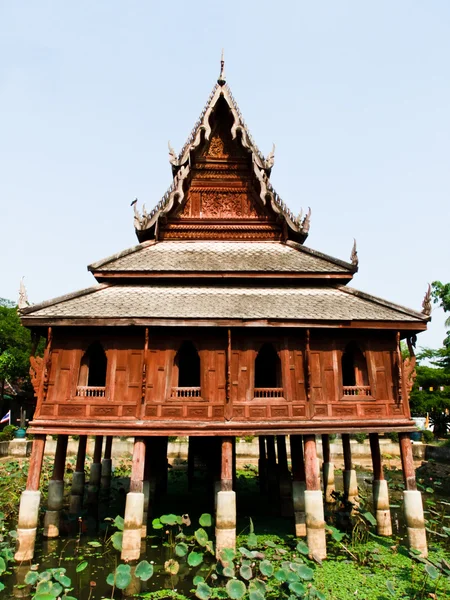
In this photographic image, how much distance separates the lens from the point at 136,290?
1339cm

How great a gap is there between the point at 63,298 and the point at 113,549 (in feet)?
22.5

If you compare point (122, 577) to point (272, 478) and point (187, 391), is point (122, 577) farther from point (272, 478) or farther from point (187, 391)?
point (272, 478)

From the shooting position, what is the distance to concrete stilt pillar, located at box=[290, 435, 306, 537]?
12609 millimetres

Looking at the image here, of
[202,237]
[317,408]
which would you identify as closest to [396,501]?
[317,408]

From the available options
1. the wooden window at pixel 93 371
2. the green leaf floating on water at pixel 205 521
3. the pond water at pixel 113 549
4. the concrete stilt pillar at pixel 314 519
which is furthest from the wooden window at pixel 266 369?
the wooden window at pixel 93 371

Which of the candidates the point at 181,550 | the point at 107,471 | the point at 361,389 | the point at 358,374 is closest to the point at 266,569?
the point at 181,550

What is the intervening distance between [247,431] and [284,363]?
204 cm

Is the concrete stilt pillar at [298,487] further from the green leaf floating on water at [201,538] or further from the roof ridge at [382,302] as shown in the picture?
the roof ridge at [382,302]

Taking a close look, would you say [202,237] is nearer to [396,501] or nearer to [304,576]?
[304,576]

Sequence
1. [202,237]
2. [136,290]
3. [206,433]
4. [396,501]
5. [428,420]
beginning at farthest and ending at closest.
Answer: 1. [428,420]
2. [396,501]
3. [202,237]
4. [136,290]
5. [206,433]

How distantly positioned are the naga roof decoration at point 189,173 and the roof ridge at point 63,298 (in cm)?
287

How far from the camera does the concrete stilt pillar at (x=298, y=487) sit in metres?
12.6

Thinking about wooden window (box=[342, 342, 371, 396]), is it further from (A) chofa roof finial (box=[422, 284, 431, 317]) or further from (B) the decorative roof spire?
(B) the decorative roof spire

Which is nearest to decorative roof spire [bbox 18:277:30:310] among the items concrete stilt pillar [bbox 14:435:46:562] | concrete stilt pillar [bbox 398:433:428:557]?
concrete stilt pillar [bbox 14:435:46:562]
